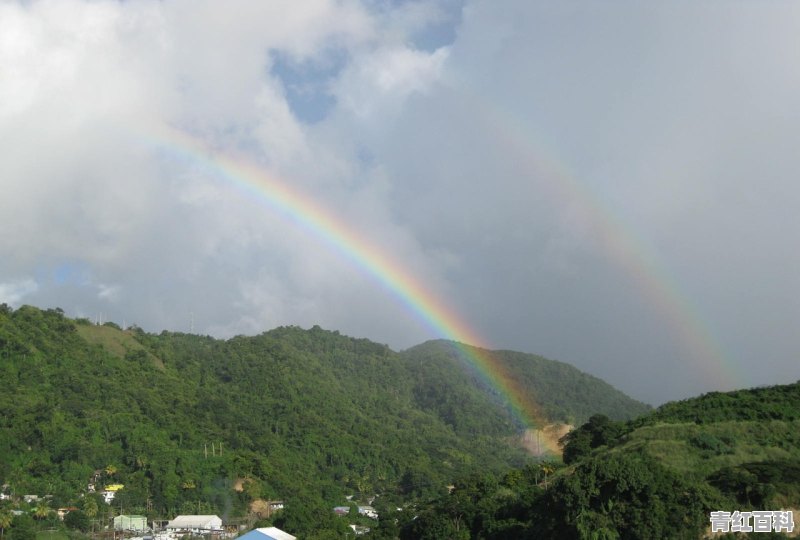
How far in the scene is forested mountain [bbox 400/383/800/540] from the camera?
1192 inches

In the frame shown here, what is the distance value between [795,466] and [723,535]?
748cm

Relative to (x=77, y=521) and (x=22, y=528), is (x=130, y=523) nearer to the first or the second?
(x=77, y=521)

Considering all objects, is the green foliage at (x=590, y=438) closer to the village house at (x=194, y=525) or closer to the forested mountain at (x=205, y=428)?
the forested mountain at (x=205, y=428)

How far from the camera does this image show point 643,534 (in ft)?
97.6

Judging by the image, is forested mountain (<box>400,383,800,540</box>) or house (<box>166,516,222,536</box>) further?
house (<box>166,516,222,536</box>)

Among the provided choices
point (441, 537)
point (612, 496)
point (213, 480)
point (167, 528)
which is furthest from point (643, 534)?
point (213, 480)

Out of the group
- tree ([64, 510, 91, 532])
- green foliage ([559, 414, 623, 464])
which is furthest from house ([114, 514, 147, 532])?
green foliage ([559, 414, 623, 464])

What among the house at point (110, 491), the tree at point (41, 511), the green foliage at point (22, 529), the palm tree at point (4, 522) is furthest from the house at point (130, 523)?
the palm tree at point (4, 522)

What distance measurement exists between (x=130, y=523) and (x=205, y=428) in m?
24.7

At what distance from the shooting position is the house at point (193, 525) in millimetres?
74688

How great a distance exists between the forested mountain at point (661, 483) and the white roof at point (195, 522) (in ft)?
82.5

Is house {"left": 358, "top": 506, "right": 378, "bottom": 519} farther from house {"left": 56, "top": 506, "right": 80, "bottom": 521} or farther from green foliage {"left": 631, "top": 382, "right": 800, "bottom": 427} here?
green foliage {"left": 631, "top": 382, "right": 800, "bottom": 427}

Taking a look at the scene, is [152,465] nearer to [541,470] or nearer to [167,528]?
[167,528]

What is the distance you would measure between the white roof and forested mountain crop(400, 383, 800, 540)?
25154 mm
